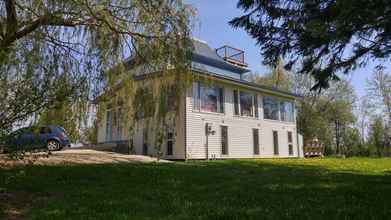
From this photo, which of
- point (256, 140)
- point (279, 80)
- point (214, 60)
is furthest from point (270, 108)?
point (279, 80)

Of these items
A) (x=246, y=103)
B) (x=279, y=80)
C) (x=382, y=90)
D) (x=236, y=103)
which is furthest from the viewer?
(x=382, y=90)

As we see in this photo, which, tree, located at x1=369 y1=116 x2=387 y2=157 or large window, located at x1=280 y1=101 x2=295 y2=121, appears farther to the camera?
tree, located at x1=369 y1=116 x2=387 y2=157

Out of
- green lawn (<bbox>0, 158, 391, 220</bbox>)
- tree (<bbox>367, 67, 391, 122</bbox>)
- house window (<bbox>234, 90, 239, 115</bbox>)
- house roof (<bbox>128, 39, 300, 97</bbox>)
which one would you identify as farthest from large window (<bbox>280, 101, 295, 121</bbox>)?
tree (<bbox>367, 67, 391, 122</bbox>)

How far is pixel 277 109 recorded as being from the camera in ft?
75.2

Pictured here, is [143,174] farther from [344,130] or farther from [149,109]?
[344,130]

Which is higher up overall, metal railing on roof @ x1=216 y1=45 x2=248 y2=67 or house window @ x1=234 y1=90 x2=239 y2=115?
metal railing on roof @ x1=216 y1=45 x2=248 y2=67

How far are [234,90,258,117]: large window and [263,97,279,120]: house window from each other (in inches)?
43.1

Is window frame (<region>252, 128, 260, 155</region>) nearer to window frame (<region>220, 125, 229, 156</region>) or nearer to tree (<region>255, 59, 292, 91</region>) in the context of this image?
window frame (<region>220, 125, 229, 156</region>)

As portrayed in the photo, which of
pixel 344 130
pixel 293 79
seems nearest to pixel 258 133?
pixel 293 79

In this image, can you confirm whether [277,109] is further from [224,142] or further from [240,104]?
[224,142]

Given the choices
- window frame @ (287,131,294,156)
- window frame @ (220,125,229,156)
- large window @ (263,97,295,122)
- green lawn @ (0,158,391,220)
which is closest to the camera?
green lawn @ (0,158,391,220)

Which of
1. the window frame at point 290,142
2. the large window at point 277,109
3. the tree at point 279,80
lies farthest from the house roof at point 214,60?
the tree at point 279,80

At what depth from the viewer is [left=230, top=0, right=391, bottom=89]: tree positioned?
5.29 m

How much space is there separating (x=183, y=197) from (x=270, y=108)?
57.5 feet
